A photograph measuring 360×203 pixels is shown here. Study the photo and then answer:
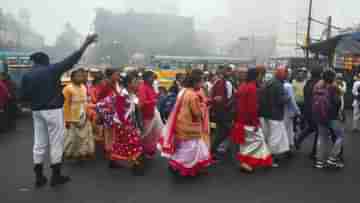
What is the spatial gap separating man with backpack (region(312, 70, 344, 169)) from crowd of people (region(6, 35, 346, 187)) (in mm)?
14

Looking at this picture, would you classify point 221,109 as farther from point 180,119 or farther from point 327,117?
point 327,117

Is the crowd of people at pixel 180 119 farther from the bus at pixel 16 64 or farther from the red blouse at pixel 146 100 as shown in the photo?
the bus at pixel 16 64

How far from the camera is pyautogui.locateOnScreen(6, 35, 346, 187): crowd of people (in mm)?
4660

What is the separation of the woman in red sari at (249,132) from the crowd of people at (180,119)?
0.01 m

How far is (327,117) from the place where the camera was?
17.3 feet

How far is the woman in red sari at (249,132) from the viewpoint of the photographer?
5.26 meters

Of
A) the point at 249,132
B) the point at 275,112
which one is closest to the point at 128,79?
the point at 249,132

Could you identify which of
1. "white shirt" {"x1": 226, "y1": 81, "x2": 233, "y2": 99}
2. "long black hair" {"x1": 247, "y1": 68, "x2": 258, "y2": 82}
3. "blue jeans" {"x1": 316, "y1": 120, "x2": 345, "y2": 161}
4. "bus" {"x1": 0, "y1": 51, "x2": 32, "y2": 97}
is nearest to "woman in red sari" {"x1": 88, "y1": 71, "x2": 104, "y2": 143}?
"white shirt" {"x1": 226, "y1": 81, "x2": 233, "y2": 99}

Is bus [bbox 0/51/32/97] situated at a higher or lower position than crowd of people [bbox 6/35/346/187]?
higher

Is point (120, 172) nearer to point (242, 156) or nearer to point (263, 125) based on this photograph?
point (242, 156)

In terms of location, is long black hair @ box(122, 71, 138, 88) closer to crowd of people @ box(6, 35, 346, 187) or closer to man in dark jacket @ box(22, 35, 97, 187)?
crowd of people @ box(6, 35, 346, 187)

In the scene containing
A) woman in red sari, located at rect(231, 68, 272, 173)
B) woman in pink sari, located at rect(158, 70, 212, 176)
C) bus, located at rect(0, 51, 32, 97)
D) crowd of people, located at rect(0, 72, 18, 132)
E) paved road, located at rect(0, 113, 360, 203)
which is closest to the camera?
paved road, located at rect(0, 113, 360, 203)

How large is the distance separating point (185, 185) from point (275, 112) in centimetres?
197

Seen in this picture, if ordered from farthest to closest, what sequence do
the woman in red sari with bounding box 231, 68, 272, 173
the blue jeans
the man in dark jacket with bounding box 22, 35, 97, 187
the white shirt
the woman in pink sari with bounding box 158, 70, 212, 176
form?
the white shirt → the blue jeans → the woman in red sari with bounding box 231, 68, 272, 173 → the woman in pink sari with bounding box 158, 70, 212, 176 → the man in dark jacket with bounding box 22, 35, 97, 187
